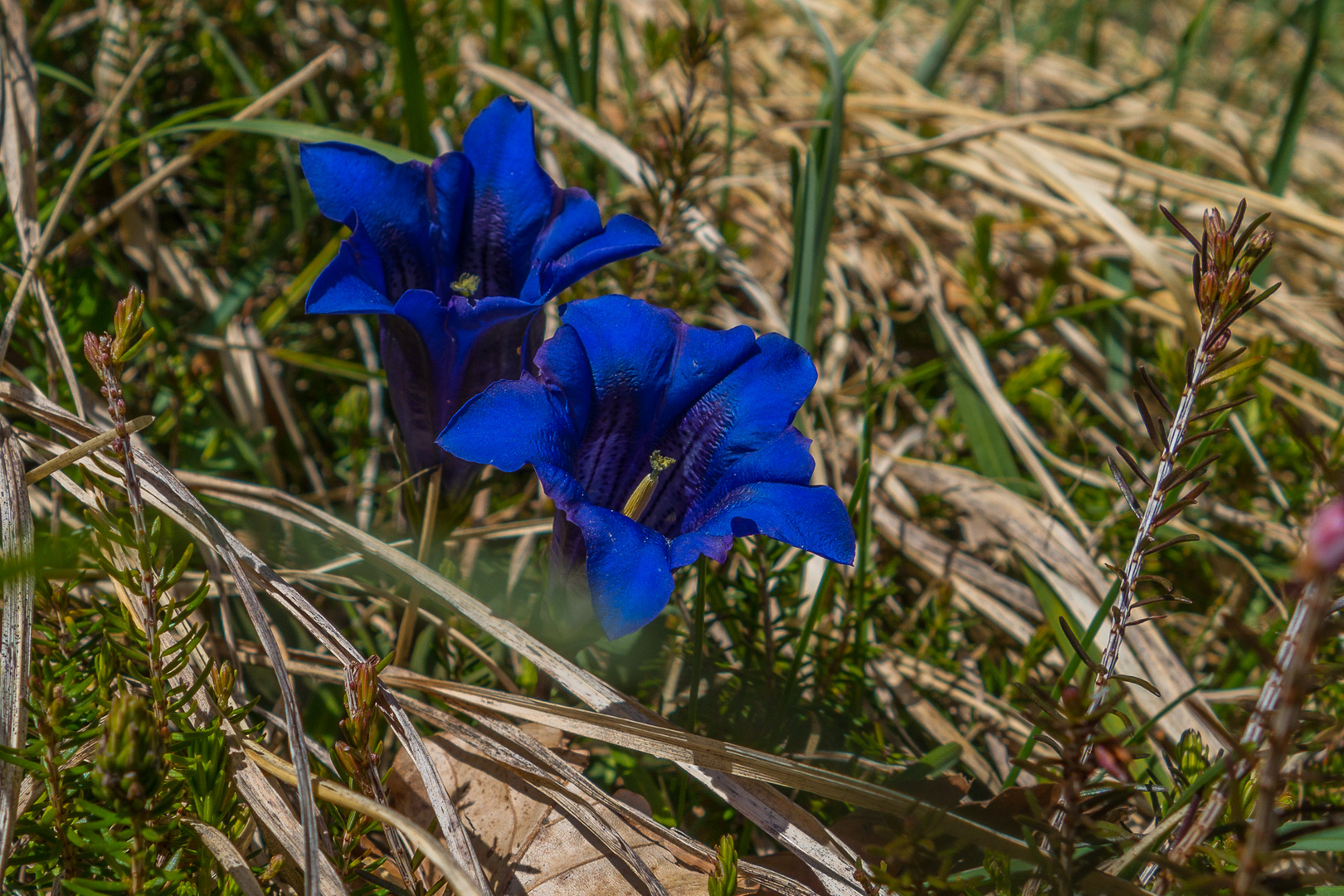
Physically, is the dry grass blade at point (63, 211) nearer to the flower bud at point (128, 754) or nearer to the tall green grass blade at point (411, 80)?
the tall green grass blade at point (411, 80)

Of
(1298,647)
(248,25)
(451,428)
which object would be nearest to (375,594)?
(451,428)

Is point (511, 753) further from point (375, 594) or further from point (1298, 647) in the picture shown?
point (1298, 647)

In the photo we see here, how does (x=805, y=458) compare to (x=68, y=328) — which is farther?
(x=68, y=328)

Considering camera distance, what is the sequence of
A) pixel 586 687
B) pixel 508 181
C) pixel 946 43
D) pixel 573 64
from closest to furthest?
1. pixel 586 687
2. pixel 508 181
3. pixel 573 64
4. pixel 946 43

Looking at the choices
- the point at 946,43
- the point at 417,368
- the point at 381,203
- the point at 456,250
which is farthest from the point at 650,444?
the point at 946,43

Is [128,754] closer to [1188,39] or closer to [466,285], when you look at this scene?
[466,285]

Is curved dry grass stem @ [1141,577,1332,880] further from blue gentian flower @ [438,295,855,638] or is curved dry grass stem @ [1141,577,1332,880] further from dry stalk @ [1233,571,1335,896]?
blue gentian flower @ [438,295,855,638]

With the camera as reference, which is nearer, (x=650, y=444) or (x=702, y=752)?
(x=702, y=752)
